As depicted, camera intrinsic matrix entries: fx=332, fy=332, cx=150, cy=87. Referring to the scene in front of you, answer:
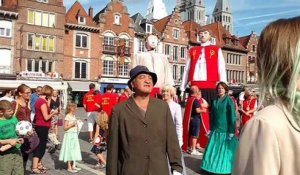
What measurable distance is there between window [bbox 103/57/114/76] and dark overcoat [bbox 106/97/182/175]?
35.9 m

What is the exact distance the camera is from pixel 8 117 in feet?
16.0

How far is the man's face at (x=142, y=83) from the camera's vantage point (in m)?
3.48

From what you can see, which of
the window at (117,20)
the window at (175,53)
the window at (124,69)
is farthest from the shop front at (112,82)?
the window at (175,53)

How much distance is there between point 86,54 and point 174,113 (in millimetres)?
33487

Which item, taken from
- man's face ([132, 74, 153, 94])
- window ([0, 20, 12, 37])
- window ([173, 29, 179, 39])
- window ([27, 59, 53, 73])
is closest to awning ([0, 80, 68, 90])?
window ([27, 59, 53, 73])

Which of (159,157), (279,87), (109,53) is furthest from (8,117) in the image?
(109,53)

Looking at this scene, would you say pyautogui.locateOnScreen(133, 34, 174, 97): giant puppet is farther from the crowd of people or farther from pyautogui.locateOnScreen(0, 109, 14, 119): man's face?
pyautogui.locateOnScreen(0, 109, 14, 119): man's face

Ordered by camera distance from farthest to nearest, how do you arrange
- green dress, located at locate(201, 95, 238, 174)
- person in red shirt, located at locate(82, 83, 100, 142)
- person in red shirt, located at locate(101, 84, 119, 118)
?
person in red shirt, located at locate(82, 83, 100, 142), person in red shirt, located at locate(101, 84, 119, 118), green dress, located at locate(201, 95, 238, 174)

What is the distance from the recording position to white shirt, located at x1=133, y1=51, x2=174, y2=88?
21.3 feet

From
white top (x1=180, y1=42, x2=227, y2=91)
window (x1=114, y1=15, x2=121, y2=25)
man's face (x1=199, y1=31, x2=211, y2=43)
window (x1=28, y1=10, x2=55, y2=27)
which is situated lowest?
white top (x1=180, y1=42, x2=227, y2=91)

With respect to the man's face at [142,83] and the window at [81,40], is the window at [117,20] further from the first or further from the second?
the man's face at [142,83]

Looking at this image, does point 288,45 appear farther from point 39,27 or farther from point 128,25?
point 128,25

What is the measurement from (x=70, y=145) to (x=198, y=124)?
3.64m

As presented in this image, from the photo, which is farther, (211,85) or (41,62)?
(41,62)
